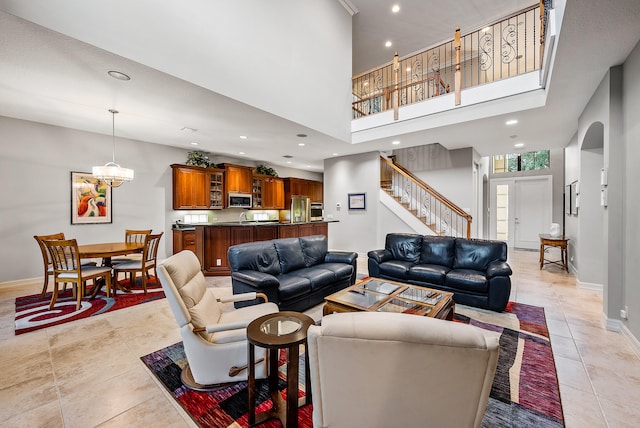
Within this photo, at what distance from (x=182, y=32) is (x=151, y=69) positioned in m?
0.62

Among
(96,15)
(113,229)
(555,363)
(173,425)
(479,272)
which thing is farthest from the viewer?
(113,229)

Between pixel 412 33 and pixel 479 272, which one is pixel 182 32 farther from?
pixel 412 33

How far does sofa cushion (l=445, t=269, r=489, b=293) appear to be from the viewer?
11.3 feet

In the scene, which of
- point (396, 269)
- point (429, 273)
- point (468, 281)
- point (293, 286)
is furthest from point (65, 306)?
point (468, 281)

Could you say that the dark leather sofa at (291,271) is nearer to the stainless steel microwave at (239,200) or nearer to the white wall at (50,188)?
the white wall at (50,188)

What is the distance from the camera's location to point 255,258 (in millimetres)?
3459

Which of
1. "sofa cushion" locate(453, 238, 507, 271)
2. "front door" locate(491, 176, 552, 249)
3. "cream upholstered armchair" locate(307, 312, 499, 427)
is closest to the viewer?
"cream upholstered armchair" locate(307, 312, 499, 427)

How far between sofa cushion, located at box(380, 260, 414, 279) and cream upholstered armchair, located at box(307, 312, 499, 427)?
3.10 metres

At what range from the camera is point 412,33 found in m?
6.29

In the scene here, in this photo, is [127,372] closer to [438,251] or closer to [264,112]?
[264,112]

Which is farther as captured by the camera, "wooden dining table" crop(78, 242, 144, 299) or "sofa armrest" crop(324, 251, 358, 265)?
"sofa armrest" crop(324, 251, 358, 265)

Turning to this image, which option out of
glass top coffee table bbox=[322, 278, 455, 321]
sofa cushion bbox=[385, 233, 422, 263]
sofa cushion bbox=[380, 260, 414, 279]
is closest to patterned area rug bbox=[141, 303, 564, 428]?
glass top coffee table bbox=[322, 278, 455, 321]

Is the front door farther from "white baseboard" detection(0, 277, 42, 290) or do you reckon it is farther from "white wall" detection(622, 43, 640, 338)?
"white baseboard" detection(0, 277, 42, 290)

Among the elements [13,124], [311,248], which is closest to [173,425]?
[311,248]
